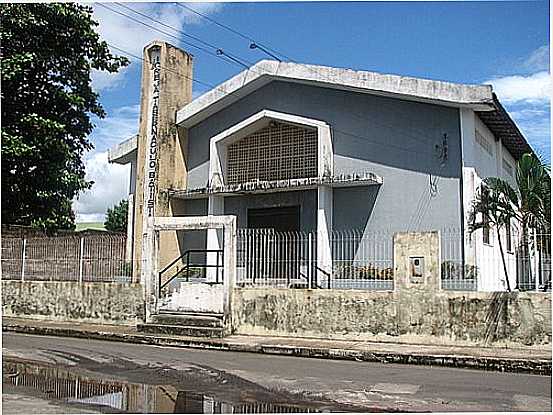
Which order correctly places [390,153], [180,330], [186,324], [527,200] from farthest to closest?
[390,153]
[186,324]
[180,330]
[527,200]

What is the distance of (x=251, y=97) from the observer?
67.9 ft

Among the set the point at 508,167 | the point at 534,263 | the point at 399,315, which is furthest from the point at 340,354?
the point at 508,167

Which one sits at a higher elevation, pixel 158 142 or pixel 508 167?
pixel 158 142

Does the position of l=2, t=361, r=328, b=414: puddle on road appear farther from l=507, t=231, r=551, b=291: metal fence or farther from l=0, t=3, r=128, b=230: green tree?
l=0, t=3, r=128, b=230: green tree

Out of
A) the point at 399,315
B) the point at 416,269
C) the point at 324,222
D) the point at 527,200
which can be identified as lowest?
the point at 399,315

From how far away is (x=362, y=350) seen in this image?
12.8 m

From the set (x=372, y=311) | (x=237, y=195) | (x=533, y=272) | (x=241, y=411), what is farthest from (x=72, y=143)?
(x=241, y=411)

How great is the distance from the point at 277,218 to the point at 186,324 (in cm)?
539

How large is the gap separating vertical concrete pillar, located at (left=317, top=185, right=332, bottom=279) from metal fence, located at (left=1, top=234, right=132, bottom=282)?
17.7ft

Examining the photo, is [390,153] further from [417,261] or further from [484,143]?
[417,261]

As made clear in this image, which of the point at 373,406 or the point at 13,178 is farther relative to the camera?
the point at 13,178

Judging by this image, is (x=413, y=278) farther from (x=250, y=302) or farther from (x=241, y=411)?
(x=241, y=411)

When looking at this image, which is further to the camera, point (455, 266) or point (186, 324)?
point (186, 324)

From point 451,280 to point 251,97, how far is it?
8908mm
